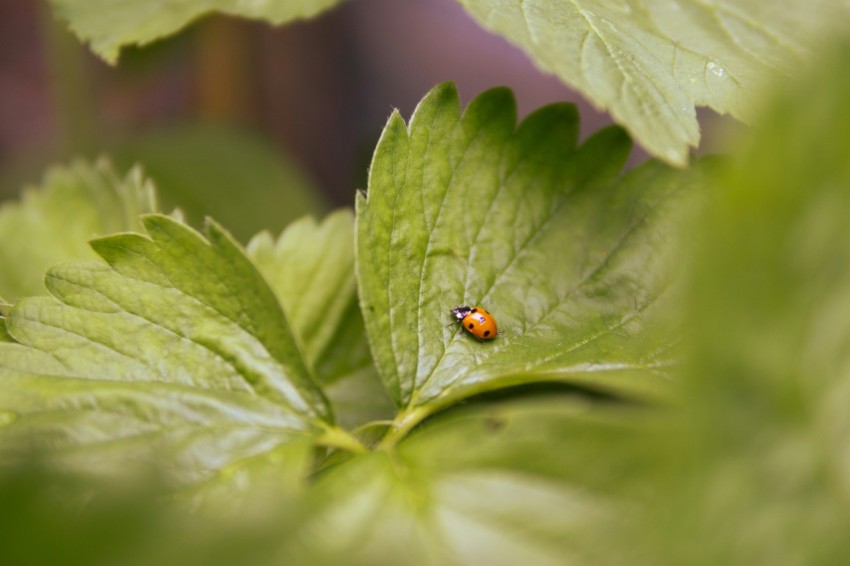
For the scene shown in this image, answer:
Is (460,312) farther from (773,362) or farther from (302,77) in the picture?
(302,77)

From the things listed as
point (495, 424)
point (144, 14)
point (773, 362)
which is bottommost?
point (495, 424)

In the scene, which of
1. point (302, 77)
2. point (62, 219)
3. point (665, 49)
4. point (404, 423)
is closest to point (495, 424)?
point (404, 423)

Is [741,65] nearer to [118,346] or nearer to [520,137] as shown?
[520,137]

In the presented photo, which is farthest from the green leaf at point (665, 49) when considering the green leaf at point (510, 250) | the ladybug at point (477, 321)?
the ladybug at point (477, 321)

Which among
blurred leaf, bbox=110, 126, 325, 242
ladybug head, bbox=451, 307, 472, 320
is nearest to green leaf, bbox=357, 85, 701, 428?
ladybug head, bbox=451, 307, 472, 320

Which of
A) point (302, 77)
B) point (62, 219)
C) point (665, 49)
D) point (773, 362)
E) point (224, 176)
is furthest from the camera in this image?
point (302, 77)

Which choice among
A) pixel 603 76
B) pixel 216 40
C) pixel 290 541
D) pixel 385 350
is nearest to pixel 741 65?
pixel 603 76

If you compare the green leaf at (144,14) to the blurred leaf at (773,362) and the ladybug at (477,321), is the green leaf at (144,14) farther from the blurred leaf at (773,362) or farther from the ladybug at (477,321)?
the blurred leaf at (773,362)

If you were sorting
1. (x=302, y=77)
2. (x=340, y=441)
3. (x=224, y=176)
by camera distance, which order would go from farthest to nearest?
(x=302, y=77) < (x=224, y=176) < (x=340, y=441)
